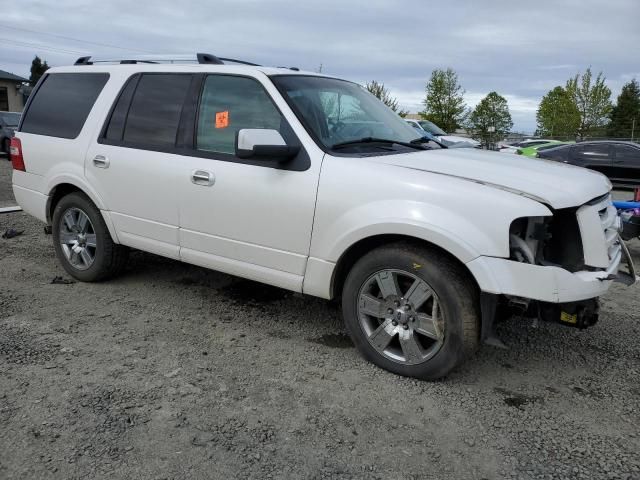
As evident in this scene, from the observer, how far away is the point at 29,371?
3.40 meters

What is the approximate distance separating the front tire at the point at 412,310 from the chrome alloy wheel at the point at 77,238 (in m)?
2.60

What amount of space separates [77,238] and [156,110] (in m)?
1.49

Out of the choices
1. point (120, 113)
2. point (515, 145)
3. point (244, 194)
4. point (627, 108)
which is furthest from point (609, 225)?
point (627, 108)

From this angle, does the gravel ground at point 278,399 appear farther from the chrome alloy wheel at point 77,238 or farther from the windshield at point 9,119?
the windshield at point 9,119

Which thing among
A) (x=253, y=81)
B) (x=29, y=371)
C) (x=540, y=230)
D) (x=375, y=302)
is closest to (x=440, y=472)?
(x=375, y=302)

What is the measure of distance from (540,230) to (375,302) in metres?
1.03

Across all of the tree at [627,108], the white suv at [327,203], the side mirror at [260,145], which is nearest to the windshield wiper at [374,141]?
the white suv at [327,203]

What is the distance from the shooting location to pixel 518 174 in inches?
132

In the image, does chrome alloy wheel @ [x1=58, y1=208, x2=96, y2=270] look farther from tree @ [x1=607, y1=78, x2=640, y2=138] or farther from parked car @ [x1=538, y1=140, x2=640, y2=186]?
tree @ [x1=607, y1=78, x2=640, y2=138]

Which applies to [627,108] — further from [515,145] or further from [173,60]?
[173,60]

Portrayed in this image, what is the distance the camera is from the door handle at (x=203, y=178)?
394cm

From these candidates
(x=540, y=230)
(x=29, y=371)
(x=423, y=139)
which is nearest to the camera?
(x=540, y=230)

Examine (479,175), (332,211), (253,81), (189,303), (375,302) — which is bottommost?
(189,303)

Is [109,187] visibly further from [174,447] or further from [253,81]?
[174,447]
